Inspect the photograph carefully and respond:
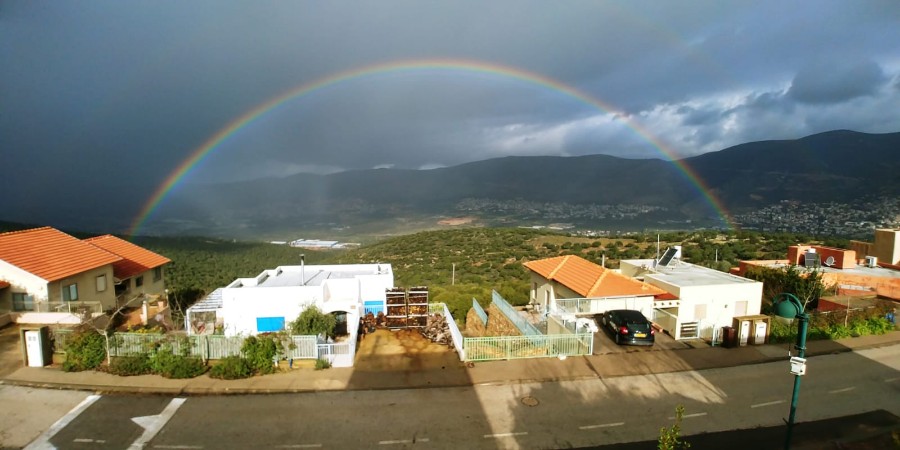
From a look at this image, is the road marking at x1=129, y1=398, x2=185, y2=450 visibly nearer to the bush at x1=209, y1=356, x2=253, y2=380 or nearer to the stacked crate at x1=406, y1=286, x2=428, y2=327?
the bush at x1=209, y1=356, x2=253, y2=380

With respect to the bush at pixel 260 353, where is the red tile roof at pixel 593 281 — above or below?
above

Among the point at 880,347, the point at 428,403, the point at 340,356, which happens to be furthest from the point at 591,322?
the point at 880,347

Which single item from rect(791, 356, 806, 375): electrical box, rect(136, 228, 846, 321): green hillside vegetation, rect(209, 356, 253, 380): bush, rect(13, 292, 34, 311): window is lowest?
rect(136, 228, 846, 321): green hillside vegetation

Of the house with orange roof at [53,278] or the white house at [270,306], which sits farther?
the house with orange roof at [53,278]

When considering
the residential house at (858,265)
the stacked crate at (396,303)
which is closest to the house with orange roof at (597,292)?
the stacked crate at (396,303)

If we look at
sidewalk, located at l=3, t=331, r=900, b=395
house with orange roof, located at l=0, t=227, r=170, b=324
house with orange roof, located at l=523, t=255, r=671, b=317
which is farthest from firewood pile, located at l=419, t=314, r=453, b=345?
house with orange roof, located at l=0, t=227, r=170, b=324

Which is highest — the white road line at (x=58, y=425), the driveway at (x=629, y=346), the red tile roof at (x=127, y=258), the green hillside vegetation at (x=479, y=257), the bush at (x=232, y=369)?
the red tile roof at (x=127, y=258)

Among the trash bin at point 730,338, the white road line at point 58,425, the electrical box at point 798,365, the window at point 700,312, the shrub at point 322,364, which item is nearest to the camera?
the electrical box at point 798,365

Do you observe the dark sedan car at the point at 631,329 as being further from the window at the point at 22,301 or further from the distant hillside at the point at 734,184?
the distant hillside at the point at 734,184
